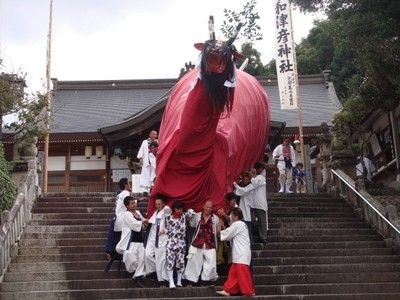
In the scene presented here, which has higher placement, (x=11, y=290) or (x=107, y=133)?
(x=107, y=133)

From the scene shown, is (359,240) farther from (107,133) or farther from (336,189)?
(107,133)

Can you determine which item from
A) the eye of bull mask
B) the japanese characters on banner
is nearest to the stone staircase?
the eye of bull mask

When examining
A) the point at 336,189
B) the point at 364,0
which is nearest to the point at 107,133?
the point at 336,189

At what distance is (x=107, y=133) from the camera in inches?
646

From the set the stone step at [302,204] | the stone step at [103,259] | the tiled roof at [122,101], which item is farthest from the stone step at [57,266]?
the tiled roof at [122,101]

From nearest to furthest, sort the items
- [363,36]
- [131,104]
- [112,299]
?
[112,299], [363,36], [131,104]

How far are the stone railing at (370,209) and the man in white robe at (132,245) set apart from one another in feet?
14.7

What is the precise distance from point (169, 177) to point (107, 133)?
8.03 metres

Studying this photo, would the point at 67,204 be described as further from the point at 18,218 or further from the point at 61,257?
the point at 61,257

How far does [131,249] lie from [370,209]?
5171 mm

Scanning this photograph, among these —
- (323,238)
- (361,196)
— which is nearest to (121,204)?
(323,238)

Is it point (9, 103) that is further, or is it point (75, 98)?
point (75, 98)

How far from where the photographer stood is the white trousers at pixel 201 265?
7906 millimetres

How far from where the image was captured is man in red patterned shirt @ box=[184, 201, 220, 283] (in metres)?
7.91
